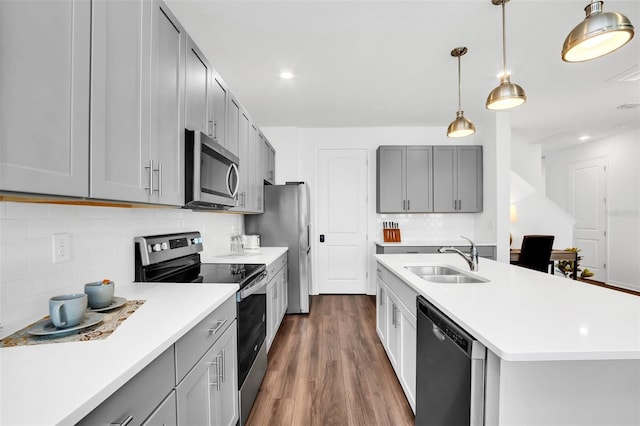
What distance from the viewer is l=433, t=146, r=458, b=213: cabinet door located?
4.53 m

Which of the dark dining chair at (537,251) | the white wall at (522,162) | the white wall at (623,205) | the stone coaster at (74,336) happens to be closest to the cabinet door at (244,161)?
the stone coaster at (74,336)

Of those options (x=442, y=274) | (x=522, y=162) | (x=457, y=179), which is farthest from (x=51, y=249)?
(x=522, y=162)

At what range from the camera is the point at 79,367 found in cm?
75

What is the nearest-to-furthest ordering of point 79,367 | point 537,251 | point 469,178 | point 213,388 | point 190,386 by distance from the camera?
point 79,367, point 190,386, point 213,388, point 537,251, point 469,178

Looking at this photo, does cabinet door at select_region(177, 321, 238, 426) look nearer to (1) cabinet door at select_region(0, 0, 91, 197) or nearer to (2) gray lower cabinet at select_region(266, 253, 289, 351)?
(1) cabinet door at select_region(0, 0, 91, 197)

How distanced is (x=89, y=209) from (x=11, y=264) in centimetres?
43

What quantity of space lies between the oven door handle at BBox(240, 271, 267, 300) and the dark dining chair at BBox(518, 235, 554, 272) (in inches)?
130

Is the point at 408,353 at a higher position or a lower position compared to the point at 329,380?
higher

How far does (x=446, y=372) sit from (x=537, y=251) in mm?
3267

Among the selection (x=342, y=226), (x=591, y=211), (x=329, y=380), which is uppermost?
(x=591, y=211)

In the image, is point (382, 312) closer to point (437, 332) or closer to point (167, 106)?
point (437, 332)

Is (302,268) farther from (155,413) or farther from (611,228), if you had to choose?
(611,228)

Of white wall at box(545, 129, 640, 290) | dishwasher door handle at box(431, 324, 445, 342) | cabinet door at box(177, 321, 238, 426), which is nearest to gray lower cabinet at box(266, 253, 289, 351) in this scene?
cabinet door at box(177, 321, 238, 426)

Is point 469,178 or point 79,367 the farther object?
point 469,178
